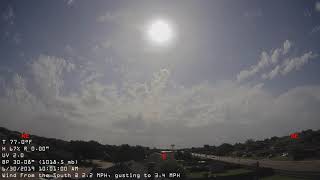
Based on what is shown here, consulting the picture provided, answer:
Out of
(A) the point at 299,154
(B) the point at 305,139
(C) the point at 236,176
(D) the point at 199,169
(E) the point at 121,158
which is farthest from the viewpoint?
(B) the point at 305,139

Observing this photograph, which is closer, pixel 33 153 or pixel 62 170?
pixel 62 170

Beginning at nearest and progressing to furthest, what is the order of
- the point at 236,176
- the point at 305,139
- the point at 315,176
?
the point at 315,176 < the point at 236,176 < the point at 305,139

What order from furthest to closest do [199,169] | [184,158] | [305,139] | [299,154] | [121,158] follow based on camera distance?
[305,139], [184,158], [121,158], [299,154], [199,169]

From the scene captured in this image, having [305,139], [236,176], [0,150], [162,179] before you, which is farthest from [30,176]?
[305,139]

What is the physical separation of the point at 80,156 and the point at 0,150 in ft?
143

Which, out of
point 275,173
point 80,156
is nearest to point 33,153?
point 80,156

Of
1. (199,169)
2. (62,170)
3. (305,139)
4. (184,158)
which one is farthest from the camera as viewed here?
(305,139)

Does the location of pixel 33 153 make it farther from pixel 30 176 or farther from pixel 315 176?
pixel 315 176

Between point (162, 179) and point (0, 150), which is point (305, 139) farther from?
point (0, 150)

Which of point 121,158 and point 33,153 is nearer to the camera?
point 33,153

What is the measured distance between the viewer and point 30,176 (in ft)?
161

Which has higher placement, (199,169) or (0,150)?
(0,150)

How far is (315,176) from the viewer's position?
4741 centimetres

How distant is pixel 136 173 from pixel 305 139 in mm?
103021
